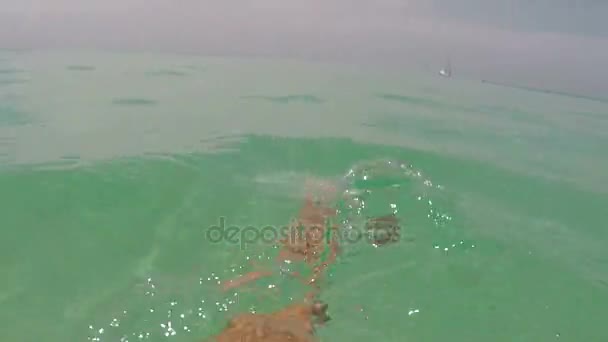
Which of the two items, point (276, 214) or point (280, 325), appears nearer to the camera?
point (280, 325)

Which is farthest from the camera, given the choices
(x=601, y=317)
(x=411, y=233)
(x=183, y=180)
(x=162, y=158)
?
(x=162, y=158)

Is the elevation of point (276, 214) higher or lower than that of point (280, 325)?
higher

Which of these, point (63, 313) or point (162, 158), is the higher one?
point (162, 158)

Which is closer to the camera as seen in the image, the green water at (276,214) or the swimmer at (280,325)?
the swimmer at (280,325)

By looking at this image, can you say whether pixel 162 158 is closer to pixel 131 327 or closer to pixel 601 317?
pixel 131 327

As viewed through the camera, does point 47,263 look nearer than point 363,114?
Yes

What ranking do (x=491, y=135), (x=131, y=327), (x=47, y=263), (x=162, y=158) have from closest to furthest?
(x=131, y=327) < (x=47, y=263) < (x=162, y=158) < (x=491, y=135)

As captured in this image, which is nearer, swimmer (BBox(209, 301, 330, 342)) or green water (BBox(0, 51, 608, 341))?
swimmer (BBox(209, 301, 330, 342))

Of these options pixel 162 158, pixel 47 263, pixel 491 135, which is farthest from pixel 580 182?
pixel 47 263
